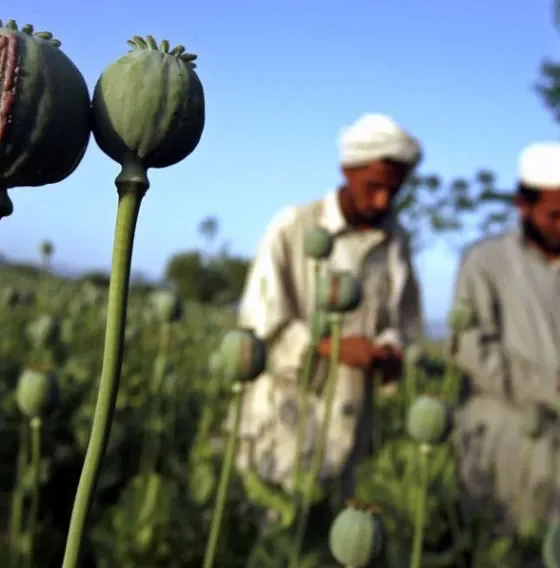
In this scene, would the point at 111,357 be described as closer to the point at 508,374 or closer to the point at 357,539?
the point at 357,539

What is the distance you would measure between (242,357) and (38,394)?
0.25 metres

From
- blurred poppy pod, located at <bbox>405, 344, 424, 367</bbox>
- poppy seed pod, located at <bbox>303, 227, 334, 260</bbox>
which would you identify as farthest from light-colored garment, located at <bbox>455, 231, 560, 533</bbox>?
poppy seed pod, located at <bbox>303, 227, 334, 260</bbox>

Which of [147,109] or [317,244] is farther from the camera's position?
[317,244]

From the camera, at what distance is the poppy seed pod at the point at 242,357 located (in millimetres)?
951

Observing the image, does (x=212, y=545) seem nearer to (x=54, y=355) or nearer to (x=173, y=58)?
(x=173, y=58)

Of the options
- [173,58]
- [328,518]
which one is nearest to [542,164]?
[328,518]

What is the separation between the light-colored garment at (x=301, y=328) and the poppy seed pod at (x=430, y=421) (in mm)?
821

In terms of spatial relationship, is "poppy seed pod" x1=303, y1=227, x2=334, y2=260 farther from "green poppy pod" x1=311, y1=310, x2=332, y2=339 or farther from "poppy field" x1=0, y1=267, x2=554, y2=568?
"poppy field" x1=0, y1=267, x2=554, y2=568

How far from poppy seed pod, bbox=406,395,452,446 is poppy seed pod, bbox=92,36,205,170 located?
0.83 meters

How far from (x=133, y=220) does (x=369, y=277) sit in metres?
1.86

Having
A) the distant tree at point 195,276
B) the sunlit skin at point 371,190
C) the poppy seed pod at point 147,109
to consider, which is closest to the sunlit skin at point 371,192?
the sunlit skin at point 371,190

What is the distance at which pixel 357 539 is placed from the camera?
29.2 inches

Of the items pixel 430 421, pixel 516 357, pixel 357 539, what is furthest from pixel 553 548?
pixel 516 357

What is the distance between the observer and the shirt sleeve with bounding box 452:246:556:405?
85.5 inches
